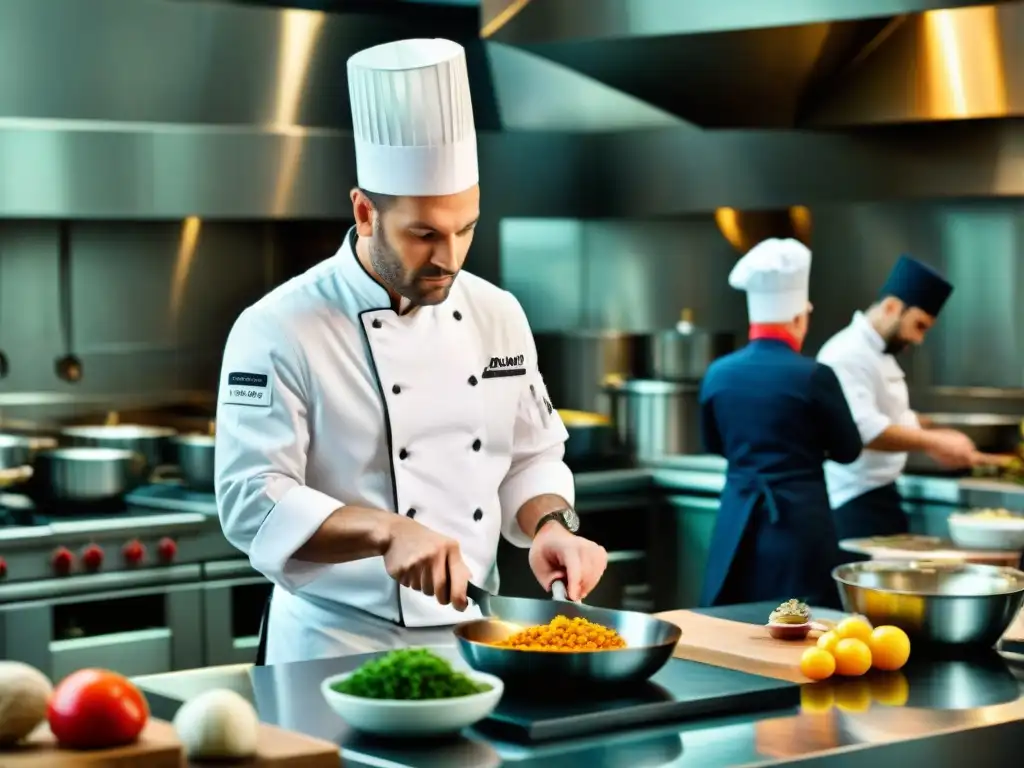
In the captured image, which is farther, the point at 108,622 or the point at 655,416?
the point at 655,416

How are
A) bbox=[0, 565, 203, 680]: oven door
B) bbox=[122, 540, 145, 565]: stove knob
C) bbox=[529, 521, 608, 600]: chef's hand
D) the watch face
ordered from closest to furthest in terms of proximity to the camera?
bbox=[529, 521, 608, 600]: chef's hand
the watch face
bbox=[0, 565, 203, 680]: oven door
bbox=[122, 540, 145, 565]: stove knob

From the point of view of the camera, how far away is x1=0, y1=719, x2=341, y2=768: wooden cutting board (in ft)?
6.01

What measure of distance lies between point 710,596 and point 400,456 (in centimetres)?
260

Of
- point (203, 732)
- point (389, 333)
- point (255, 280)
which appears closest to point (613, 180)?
point (255, 280)

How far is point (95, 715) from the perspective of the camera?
1.87 meters

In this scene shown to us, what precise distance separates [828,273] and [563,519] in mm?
3476

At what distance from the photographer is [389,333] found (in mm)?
2846

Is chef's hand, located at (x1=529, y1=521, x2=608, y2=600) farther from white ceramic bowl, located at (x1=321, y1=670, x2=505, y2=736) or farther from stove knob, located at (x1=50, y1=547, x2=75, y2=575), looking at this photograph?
stove knob, located at (x1=50, y1=547, x2=75, y2=575)

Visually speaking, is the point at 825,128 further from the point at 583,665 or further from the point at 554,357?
the point at 583,665

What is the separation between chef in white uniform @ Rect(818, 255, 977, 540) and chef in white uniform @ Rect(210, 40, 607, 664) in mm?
2602

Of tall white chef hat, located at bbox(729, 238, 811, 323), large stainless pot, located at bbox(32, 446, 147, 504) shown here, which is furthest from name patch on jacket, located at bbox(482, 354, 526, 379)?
tall white chef hat, located at bbox(729, 238, 811, 323)

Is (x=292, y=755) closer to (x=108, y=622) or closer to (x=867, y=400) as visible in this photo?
(x=108, y=622)

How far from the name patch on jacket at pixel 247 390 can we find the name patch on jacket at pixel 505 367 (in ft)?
1.34

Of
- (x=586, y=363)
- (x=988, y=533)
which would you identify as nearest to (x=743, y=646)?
(x=988, y=533)
